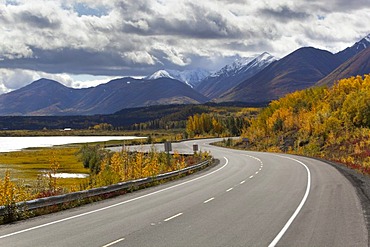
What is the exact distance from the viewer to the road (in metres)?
12.2

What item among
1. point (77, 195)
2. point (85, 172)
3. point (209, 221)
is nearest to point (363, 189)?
point (209, 221)

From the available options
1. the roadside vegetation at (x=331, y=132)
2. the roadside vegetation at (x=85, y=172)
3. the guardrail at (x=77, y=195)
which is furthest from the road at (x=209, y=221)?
the roadside vegetation at (x=331, y=132)

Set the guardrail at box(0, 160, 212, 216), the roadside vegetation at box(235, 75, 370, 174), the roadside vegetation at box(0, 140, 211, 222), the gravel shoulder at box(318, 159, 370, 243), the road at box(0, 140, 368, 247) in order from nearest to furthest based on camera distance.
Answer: the road at box(0, 140, 368, 247)
the gravel shoulder at box(318, 159, 370, 243)
the guardrail at box(0, 160, 212, 216)
the roadside vegetation at box(0, 140, 211, 222)
the roadside vegetation at box(235, 75, 370, 174)

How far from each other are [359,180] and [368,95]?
5125cm

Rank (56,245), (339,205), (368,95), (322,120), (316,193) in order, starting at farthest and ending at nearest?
(322,120) → (368,95) → (316,193) → (339,205) → (56,245)

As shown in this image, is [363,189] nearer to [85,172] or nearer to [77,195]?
[77,195]

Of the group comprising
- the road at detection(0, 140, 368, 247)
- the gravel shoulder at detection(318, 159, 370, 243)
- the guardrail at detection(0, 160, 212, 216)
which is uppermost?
the guardrail at detection(0, 160, 212, 216)

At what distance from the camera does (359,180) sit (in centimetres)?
2819

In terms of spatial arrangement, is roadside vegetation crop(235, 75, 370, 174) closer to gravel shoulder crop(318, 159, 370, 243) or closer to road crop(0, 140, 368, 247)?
gravel shoulder crop(318, 159, 370, 243)

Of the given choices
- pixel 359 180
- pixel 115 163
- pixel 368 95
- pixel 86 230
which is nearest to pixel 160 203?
pixel 86 230

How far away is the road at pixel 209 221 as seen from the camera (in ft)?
39.9

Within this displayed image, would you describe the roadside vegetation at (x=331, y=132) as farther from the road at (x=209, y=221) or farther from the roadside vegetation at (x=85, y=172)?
A: the road at (x=209, y=221)

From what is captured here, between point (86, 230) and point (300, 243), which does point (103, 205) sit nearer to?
point (86, 230)

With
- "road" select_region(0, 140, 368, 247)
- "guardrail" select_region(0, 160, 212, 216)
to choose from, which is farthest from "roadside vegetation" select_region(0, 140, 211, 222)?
"road" select_region(0, 140, 368, 247)
